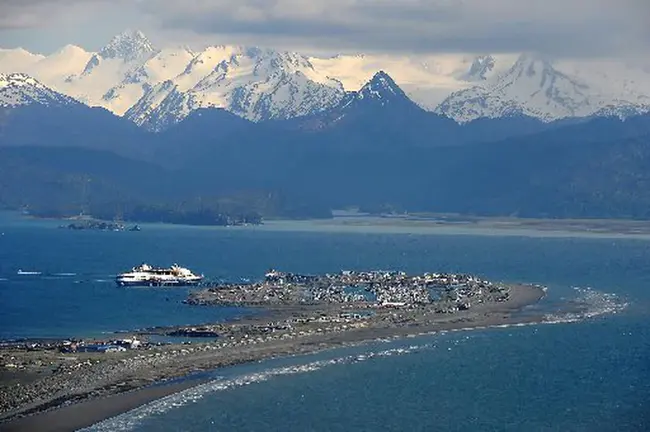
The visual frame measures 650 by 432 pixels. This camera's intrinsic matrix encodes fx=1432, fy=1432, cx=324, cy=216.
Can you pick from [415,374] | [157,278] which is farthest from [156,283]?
[415,374]

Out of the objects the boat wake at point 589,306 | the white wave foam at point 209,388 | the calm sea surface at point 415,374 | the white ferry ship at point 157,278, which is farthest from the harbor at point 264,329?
the white ferry ship at point 157,278

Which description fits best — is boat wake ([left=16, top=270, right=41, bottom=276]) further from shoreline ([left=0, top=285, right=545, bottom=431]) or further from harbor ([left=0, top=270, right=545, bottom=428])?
shoreline ([left=0, top=285, right=545, bottom=431])

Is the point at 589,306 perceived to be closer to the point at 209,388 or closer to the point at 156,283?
the point at 156,283

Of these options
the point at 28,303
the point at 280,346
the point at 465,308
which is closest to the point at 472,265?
the point at 465,308

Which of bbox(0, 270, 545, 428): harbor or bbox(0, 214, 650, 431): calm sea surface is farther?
bbox(0, 270, 545, 428): harbor

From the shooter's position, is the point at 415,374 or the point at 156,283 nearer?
the point at 415,374

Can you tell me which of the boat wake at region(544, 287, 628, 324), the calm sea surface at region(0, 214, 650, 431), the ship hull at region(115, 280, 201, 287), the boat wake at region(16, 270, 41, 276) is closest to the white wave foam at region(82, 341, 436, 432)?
the calm sea surface at region(0, 214, 650, 431)
